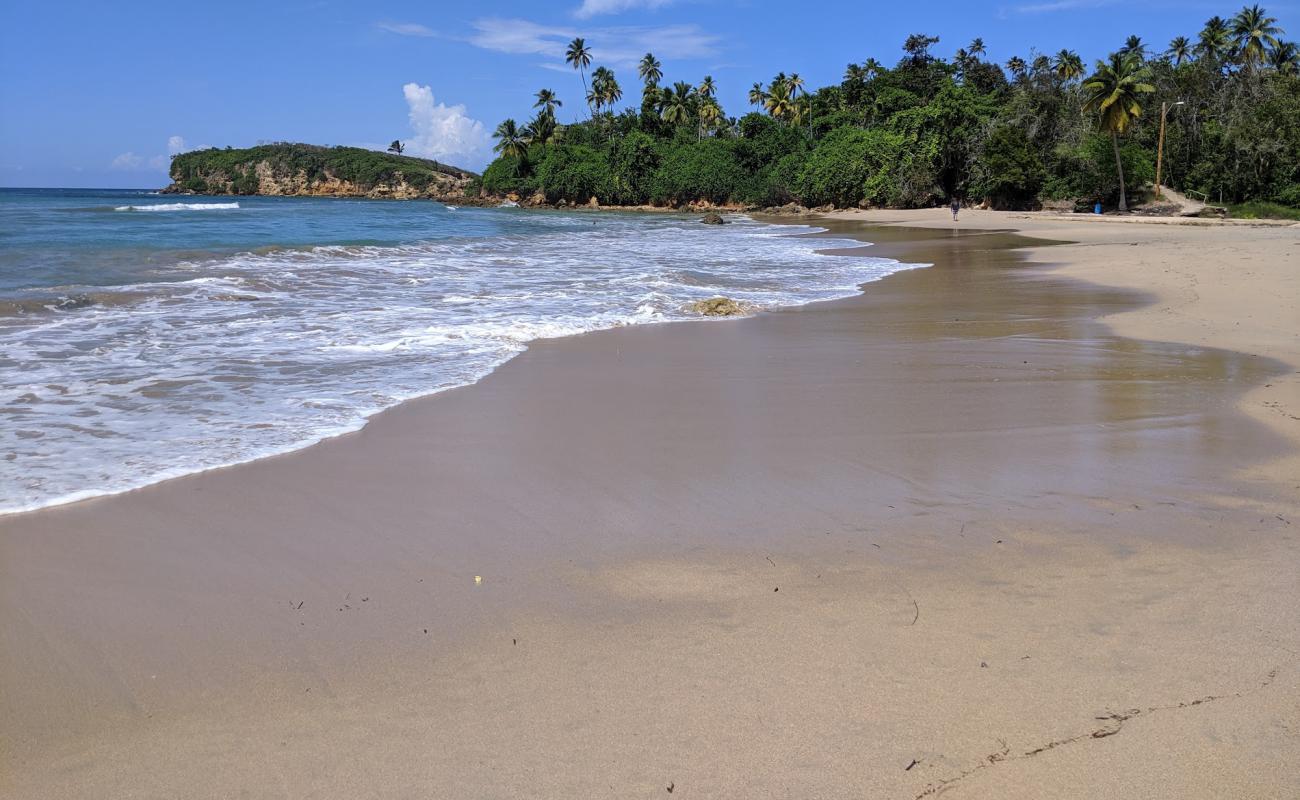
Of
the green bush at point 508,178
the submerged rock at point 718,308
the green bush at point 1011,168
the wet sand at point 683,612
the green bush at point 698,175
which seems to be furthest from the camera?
the green bush at point 508,178

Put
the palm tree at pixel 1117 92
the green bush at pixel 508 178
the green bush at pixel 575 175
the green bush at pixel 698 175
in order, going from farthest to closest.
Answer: the green bush at pixel 508 178 < the green bush at pixel 575 175 < the green bush at pixel 698 175 < the palm tree at pixel 1117 92

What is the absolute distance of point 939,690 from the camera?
8.21 feet

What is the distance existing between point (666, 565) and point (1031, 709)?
1503 mm

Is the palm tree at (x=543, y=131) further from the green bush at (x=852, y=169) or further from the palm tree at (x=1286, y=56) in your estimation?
the palm tree at (x=1286, y=56)

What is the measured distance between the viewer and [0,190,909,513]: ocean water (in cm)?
523

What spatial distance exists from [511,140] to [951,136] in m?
46.4

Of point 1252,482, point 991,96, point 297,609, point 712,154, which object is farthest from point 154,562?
point 712,154

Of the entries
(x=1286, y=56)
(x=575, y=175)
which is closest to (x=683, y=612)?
(x=1286, y=56)

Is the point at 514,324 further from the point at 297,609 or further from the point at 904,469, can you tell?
the point at 297,609

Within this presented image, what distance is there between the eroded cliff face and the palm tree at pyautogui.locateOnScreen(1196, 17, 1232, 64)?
76521mm

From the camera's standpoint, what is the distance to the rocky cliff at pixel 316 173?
11062 centimetres

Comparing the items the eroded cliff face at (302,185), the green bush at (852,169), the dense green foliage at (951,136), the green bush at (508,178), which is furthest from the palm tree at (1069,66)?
the eroded cliff face at (302,185)

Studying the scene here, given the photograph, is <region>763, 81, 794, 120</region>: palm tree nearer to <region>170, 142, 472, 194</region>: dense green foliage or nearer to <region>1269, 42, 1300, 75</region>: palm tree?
<region>1269, 42, 1300, 75</region>: palm tree

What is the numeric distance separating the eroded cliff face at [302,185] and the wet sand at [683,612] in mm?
103760
